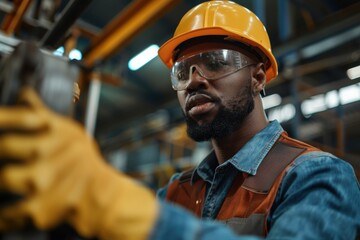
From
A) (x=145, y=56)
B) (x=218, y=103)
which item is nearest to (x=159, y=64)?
(x=145, y=56)

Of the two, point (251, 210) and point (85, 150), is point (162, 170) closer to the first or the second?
point (251, 210)

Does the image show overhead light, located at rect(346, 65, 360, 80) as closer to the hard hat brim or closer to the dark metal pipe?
the hard hat brim

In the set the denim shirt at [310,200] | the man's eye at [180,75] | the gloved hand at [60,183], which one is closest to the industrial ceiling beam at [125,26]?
the man's eye at [180,75]

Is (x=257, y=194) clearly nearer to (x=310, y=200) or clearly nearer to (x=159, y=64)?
(x=310, y=200)

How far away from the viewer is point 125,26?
3566 mm

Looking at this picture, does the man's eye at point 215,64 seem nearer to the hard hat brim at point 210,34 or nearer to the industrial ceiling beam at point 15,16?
the hard hat brim at point 210,34

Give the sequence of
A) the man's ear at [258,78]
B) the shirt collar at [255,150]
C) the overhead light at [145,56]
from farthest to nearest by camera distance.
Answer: the overhead light at [145,56], the man's ear at [258,78], the shirt collar at [255,150]

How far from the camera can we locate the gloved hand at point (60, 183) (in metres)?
0.69

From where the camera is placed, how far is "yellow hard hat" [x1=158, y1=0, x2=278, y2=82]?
6.67 ft

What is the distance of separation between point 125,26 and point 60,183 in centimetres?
307

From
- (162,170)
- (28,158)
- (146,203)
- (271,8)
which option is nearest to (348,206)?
(146,203)

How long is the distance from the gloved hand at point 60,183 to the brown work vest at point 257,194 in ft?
2.63

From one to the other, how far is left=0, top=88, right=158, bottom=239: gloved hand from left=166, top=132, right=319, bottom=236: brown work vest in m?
0.80

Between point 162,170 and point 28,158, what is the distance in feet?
20.5
